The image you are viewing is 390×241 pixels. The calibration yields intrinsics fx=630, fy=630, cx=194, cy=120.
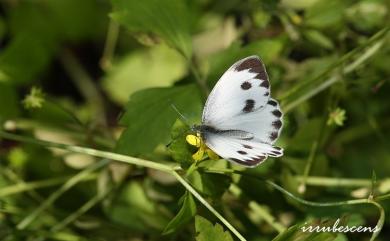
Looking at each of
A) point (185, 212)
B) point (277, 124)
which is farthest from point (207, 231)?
point (277, 124)

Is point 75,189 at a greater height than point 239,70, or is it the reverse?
point 75,189

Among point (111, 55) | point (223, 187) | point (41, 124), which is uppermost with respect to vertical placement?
point (111, 55)

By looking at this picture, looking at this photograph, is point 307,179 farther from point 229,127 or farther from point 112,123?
point 112,123

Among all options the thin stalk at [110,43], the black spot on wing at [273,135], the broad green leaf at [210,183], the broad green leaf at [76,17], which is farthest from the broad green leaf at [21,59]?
the black spot on wing at [273,135]

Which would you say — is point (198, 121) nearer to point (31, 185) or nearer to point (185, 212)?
point (185, 212)

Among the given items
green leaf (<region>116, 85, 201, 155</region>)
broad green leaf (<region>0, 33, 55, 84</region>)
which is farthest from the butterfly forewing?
broad green leaf (<region>0, 33, 55, 84</region>)

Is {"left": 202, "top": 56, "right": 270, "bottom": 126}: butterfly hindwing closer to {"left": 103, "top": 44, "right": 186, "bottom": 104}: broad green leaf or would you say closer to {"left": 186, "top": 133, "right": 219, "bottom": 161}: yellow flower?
{"left": 186, "top": 133, "right": 219, "bottom": 161}: yellow flower

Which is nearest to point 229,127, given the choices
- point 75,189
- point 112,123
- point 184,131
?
point 184,131
